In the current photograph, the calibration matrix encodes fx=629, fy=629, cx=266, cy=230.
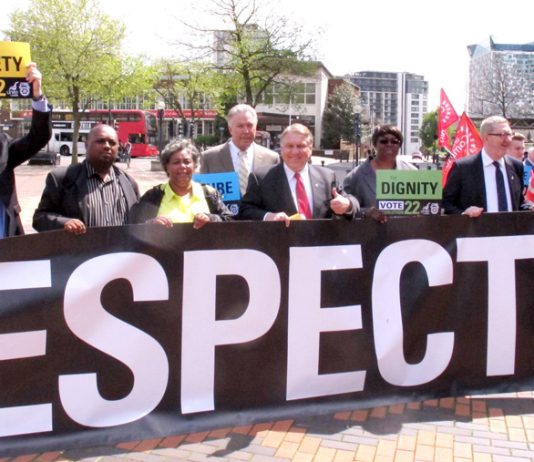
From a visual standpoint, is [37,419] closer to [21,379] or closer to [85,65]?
[21,379]

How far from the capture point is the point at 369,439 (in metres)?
3.72

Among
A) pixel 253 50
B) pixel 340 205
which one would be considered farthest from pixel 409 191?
pixel 253 50

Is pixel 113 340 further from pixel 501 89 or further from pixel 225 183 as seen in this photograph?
pixel 501 89

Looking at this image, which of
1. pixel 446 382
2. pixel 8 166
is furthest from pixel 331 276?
pixel 8 166

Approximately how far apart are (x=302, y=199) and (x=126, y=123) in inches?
2168

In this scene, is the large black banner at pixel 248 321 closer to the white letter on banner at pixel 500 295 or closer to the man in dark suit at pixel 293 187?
the white letter on banner at pixel 500 295

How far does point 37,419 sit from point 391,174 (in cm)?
257

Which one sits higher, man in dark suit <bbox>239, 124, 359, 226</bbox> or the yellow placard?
the yellow placard

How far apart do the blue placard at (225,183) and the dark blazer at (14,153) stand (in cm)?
113

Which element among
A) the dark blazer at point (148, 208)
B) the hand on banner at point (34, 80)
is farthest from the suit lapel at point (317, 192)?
the hand on banner at point (34, 80)

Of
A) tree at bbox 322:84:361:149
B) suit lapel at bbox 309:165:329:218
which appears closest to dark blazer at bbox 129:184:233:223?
suit lapel at bbox 309:165:329:218

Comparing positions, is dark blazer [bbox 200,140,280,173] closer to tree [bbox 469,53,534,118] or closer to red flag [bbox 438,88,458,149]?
red flag [bbox 438,88,458,149]

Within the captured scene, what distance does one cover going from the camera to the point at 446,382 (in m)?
4.19

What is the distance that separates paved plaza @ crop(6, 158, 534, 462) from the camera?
11.4 feet
